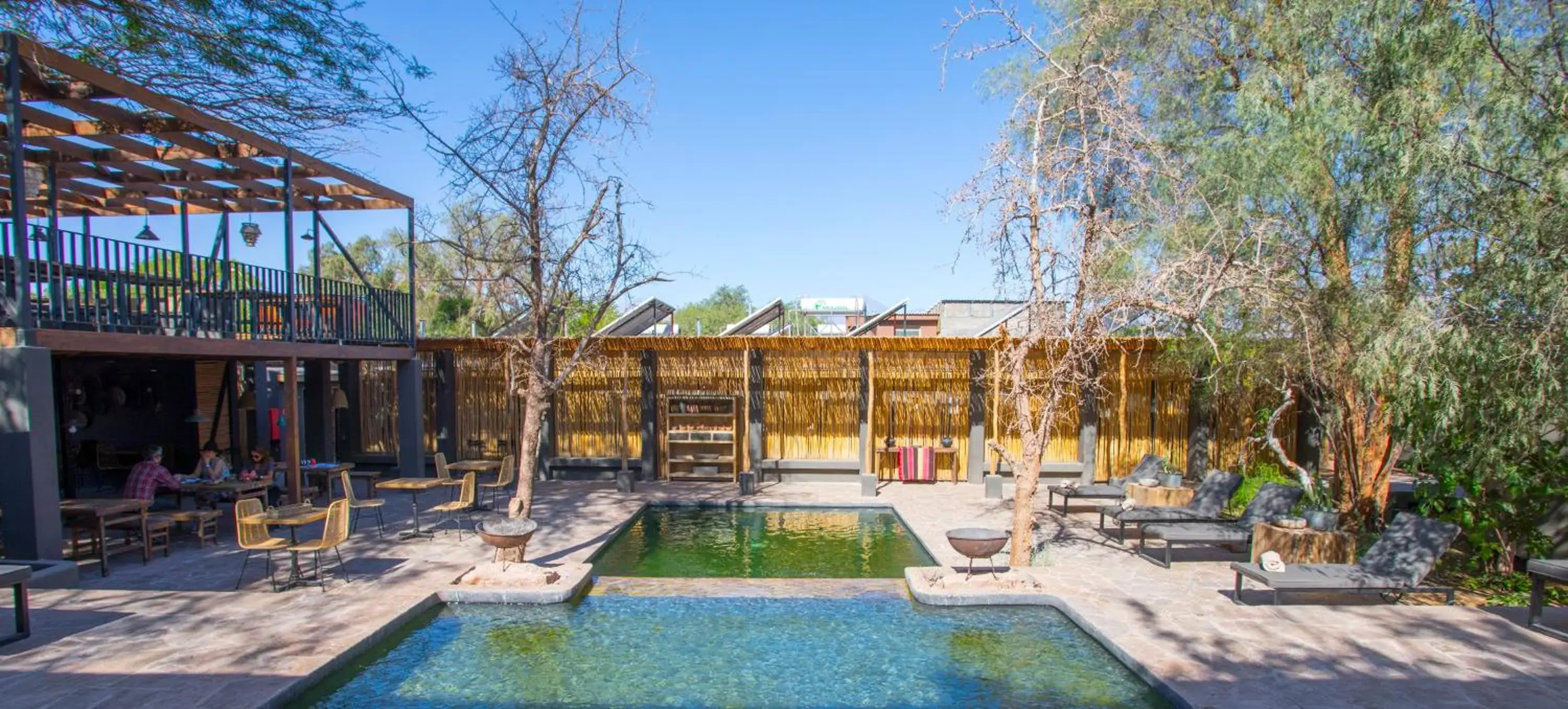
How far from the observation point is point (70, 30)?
889 centimetres

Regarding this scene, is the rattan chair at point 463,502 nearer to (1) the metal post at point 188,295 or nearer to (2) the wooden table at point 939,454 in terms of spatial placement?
(1) the metal post at point 188,295

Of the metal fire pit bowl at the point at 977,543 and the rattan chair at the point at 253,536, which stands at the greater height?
the rattan chair at the point at 253,536

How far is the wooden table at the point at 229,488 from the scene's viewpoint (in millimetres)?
9375

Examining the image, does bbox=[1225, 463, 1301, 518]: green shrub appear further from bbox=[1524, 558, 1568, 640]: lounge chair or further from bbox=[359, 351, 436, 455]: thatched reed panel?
bbox=[359, 351, 436, 455]: thatched reed panel

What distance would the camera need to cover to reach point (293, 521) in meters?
7.30

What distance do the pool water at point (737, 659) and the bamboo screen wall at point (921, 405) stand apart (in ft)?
22.8

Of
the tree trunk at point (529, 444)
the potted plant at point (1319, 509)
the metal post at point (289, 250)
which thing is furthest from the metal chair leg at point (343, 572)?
the potted plant at point (1319, 509)

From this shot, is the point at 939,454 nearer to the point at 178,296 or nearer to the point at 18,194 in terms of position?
the point at 178,296

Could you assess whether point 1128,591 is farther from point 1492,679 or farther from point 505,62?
point 505,62

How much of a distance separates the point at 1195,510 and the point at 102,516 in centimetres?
1198

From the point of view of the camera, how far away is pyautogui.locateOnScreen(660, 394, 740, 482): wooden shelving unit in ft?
45.4

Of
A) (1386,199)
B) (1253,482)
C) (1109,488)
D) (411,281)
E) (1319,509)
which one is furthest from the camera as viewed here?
(411,281)

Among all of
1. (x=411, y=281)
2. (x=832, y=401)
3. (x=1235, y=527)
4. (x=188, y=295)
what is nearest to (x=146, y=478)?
(x=188, y=295)

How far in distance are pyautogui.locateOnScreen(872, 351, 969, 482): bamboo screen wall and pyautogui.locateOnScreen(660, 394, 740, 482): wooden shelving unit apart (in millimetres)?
2313
